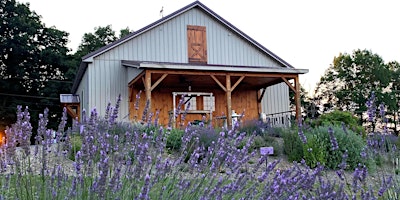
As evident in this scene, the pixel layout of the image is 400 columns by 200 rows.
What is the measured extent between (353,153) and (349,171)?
1.10 feet

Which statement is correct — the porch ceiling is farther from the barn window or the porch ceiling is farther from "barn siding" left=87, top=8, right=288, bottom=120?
the barn window

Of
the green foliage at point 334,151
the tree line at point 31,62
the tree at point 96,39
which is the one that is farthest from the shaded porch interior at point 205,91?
the tree at point 96,39

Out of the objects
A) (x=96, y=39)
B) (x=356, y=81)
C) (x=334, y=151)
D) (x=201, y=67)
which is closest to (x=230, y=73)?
(x=201, y=67)

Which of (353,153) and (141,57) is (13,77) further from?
(353,153)

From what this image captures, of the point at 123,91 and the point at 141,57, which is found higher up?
the point at 141,57

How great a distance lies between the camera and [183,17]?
50.6 ft

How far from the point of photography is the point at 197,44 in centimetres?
1542

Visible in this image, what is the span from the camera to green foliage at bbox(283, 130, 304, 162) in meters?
7.93

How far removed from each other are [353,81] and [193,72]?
2720 centimetres

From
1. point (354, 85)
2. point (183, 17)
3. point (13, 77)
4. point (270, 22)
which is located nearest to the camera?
point (183, 17)

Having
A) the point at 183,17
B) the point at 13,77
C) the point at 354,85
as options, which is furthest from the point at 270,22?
the point at 354,85

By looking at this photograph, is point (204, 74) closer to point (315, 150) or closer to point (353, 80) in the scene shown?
point (315, 150)

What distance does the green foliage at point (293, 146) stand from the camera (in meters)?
7.93

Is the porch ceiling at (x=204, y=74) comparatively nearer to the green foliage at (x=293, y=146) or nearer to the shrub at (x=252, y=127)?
the shrub at (x=252, y=127)
